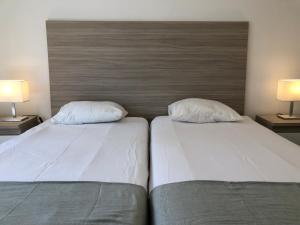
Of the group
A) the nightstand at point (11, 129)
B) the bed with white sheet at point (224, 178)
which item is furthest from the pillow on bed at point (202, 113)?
the nightstand at point (11, 129)

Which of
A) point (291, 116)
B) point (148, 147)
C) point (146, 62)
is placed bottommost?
point (148, 147)

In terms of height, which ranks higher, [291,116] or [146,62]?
[146,62]

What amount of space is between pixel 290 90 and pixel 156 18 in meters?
1.42

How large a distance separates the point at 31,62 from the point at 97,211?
2.12m

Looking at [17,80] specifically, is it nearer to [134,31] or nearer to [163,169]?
[134,31]

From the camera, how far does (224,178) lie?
4.22 ft

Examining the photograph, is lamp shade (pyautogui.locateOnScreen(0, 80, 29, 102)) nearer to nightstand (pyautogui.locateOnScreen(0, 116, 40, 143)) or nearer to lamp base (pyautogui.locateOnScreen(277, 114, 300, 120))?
nightstand (pyautogui.locateOnScreen(0, 116, 40, 143))

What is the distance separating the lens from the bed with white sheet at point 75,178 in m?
1.00

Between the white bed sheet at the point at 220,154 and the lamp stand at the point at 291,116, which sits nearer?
the white bed sheet at the point at 220,154

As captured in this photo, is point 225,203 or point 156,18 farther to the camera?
point 156,18

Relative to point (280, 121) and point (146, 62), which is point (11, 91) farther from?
point (280, 121)

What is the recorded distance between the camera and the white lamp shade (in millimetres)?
2520

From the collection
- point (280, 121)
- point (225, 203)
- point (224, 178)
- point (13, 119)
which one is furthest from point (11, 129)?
point (280, 121)

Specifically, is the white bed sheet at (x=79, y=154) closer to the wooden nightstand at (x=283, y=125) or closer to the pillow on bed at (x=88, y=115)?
the pillow on bed at (x=88, y=115)
